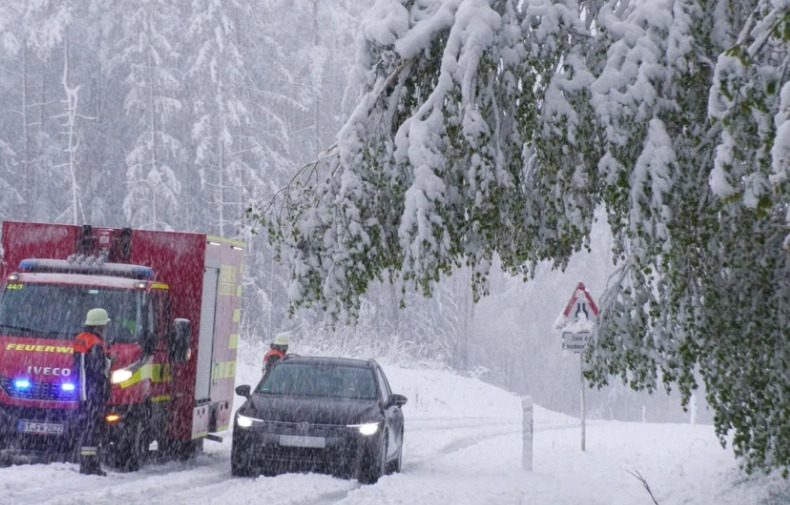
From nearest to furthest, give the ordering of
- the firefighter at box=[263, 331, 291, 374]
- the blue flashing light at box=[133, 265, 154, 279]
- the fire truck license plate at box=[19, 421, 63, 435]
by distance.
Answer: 1. the fire truck license plate at box=[19, 421, 63, 435]
2. the blue flashing light at box=[133, 265, 154, 279]
3. the firefighter at box=[263, 331, 291, 374]

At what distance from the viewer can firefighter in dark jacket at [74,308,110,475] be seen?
11.7 m

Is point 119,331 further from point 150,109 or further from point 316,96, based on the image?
point 316,96

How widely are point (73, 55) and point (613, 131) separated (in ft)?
140

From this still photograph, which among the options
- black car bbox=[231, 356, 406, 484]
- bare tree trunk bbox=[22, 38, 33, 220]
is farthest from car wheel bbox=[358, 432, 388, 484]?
bare tree trunk bbox=[22, 38, 33, 220]

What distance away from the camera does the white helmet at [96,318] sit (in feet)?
38.4

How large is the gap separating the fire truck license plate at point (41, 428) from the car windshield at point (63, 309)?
1.03m

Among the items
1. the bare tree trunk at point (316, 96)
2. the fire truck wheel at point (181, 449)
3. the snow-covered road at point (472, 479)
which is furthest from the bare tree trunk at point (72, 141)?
the fire truck wheel at point (181, 449)

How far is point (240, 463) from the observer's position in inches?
498

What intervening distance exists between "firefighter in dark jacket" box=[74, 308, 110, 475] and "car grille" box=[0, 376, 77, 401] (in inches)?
17.4

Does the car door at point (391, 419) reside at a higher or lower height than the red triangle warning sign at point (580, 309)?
lower

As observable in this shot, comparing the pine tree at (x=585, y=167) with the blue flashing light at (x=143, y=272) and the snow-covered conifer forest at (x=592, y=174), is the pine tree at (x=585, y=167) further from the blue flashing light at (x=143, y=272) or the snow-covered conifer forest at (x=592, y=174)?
the blue flashing light at (x=143, y=272)

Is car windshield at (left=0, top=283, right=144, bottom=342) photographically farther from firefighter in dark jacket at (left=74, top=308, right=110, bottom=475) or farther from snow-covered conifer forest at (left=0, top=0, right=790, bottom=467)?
snow-covered conifer forest at (left=0, top=0, right=790, bottom=467)

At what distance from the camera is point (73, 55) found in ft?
151

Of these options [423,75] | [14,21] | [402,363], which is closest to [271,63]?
[14,21]
